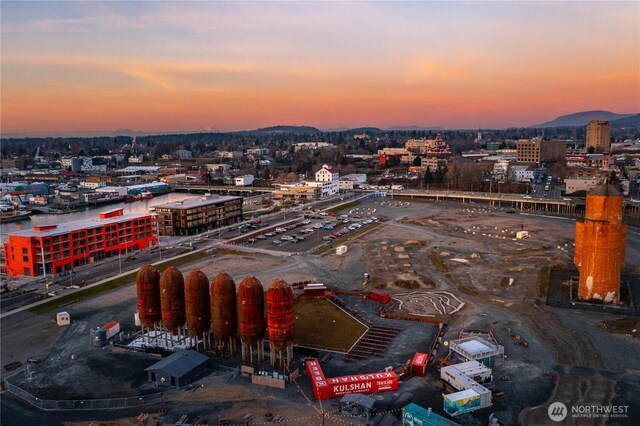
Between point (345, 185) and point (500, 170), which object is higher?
point (500, 170)

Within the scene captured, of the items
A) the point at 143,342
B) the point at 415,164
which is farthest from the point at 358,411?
the point at 415,164

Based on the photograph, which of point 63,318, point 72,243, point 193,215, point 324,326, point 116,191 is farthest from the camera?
point 116,191

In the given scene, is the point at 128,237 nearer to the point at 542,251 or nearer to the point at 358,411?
the point at 358,411

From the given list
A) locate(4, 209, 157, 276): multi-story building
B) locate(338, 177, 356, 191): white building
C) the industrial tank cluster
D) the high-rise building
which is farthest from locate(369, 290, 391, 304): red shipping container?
locate(338, 177, 356, 191): white building

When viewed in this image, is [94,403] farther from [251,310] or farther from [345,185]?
[345,185]

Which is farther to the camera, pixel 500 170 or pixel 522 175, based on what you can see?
pixel 500 170

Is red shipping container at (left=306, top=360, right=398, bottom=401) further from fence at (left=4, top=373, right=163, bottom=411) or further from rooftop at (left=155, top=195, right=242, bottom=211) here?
rooftop at (left=155, top=195, right=242, bottom=211)

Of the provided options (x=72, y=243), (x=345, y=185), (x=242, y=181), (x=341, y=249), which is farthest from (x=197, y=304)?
(x=242, y=181)
